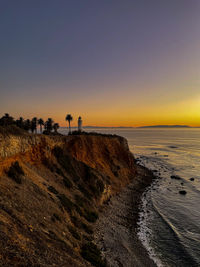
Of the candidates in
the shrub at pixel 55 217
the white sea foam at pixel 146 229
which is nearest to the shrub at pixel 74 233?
the shrub at pixel 55 217

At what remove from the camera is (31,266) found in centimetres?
732

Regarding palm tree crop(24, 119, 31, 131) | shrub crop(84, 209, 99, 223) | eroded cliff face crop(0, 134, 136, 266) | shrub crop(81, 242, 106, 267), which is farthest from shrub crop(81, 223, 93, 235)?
palm tree crop(24, 119, 31, 131)

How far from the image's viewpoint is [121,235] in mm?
19062

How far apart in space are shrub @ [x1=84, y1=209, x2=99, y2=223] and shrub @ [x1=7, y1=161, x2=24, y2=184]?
31.2 ft

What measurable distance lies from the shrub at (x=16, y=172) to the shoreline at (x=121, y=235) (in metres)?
10.7

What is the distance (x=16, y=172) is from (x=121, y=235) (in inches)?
590

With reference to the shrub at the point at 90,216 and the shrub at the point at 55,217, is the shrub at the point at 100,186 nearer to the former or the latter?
the shrub at the point at 90,216

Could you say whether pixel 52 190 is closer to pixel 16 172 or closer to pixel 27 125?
pixel 16 172

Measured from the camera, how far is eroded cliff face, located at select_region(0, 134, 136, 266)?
29.1 ft

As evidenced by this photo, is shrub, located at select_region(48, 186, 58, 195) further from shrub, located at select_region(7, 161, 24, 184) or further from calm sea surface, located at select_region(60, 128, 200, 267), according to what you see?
calm sea surface, located at select_region(60, 128, 200, 267)

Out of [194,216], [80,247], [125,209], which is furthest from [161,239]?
[80,247]

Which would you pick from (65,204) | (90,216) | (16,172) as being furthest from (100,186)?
(16,172)

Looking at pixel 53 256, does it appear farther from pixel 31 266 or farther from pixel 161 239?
pixel 161 239

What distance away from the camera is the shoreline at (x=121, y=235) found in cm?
1535
